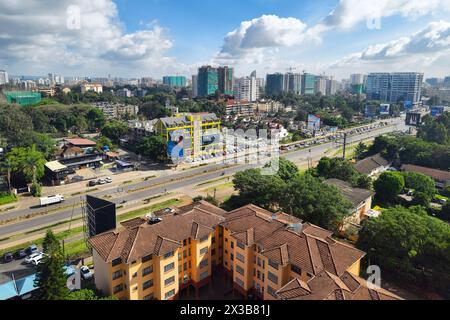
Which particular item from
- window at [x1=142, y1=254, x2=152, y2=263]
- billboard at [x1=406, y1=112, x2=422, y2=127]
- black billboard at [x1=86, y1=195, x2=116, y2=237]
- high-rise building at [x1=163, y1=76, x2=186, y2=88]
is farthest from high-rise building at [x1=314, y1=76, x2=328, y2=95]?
window at [x1=142, y1=254, x2=152, y2=263]

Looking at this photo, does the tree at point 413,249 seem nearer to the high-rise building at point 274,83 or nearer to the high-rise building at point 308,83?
the high-rise building at point 274,83

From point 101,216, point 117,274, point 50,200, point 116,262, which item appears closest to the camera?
point 116,262

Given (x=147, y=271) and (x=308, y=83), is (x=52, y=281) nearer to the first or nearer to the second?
(x=147, y=271)

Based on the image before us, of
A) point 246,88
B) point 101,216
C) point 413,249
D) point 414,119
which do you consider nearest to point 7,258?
point 101,216

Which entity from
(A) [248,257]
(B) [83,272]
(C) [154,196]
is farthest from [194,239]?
(C) [154,196]

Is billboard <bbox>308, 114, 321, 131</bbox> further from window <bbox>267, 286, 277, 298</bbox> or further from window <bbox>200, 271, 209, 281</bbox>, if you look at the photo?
window <bbox>267, 286, 277, 298</bbox>

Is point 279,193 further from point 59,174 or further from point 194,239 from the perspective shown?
point 59,174
